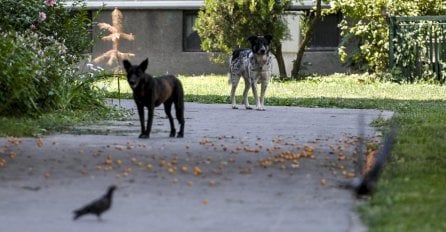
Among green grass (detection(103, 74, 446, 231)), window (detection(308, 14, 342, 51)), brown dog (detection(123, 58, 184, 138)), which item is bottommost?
green grass (detection(103, 74, 446, 231))

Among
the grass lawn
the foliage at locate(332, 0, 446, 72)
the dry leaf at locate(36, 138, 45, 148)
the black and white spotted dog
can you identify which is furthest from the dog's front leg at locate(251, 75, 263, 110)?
the foliage at locate(332, 0, 446, 72)

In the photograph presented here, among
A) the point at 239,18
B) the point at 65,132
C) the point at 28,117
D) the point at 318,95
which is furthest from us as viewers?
the point at 239,18

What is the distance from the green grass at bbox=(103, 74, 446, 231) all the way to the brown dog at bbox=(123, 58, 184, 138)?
2606 millimetres

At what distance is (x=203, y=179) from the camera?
8492mm

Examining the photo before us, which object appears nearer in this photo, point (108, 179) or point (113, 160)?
point (108, 179)

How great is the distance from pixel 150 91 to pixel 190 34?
68.6ft

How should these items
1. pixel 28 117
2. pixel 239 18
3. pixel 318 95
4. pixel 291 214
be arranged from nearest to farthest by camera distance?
pixel 291 214 < pixel 28 117 < pixel 318 95 < pixel 239 18

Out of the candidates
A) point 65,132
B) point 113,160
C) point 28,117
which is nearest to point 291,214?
point 113,160

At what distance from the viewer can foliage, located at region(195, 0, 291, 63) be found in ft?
89.8

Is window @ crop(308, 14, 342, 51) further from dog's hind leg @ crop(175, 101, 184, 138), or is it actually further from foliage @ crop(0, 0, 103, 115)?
dog's hind leg @ crop(175, 101, 184, 138)

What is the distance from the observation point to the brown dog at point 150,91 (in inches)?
431

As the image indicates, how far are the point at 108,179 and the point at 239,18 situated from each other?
19.4 meters

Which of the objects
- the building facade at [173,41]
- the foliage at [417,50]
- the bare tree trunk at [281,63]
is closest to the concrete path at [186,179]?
the foliage at [417,50]

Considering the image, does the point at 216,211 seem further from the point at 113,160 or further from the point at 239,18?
the point at 239,18
